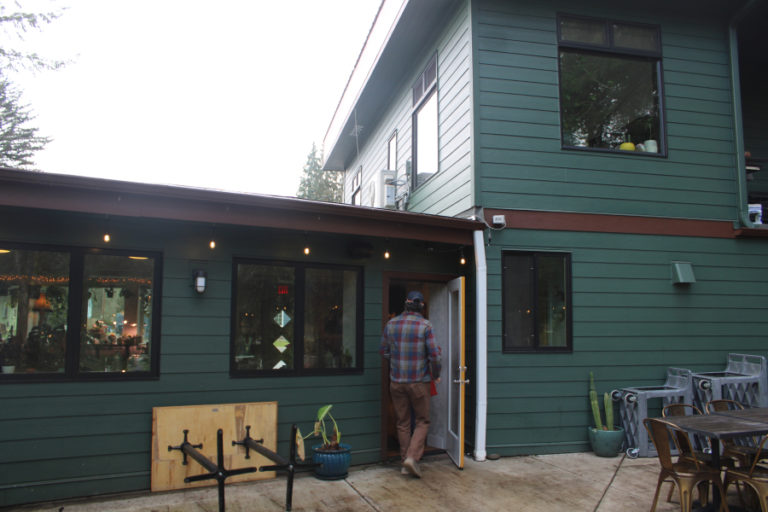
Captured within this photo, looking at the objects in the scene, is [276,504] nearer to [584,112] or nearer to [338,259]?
[338,259]

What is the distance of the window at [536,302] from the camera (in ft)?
20.8

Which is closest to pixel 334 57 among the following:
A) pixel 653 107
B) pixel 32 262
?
pixel 653 107

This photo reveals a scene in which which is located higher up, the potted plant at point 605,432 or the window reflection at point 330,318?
the window reflection at point 330,318

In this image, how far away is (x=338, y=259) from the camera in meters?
5.90

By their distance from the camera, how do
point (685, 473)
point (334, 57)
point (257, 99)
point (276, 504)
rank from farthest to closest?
point (257, 99) → point (334, 57) → point (276, 504) → point (685, 473)

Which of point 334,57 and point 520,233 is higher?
point 334,57

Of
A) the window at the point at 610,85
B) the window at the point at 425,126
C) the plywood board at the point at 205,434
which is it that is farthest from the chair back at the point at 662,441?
the window at the point at 425,126

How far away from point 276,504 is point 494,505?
1750 mm

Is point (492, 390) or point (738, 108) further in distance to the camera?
point (738, 108)

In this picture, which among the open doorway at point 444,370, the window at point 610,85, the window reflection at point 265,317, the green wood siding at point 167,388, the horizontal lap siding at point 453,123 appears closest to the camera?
the green wood siding at point 167,388

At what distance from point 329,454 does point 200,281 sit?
198 centimetres

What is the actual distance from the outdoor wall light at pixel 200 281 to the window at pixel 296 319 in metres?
0.33

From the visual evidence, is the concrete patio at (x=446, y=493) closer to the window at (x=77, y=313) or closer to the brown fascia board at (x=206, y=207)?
the window at (x=77, y=313)

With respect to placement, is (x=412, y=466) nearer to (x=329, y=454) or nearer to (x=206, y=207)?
(x=329, y=454)
